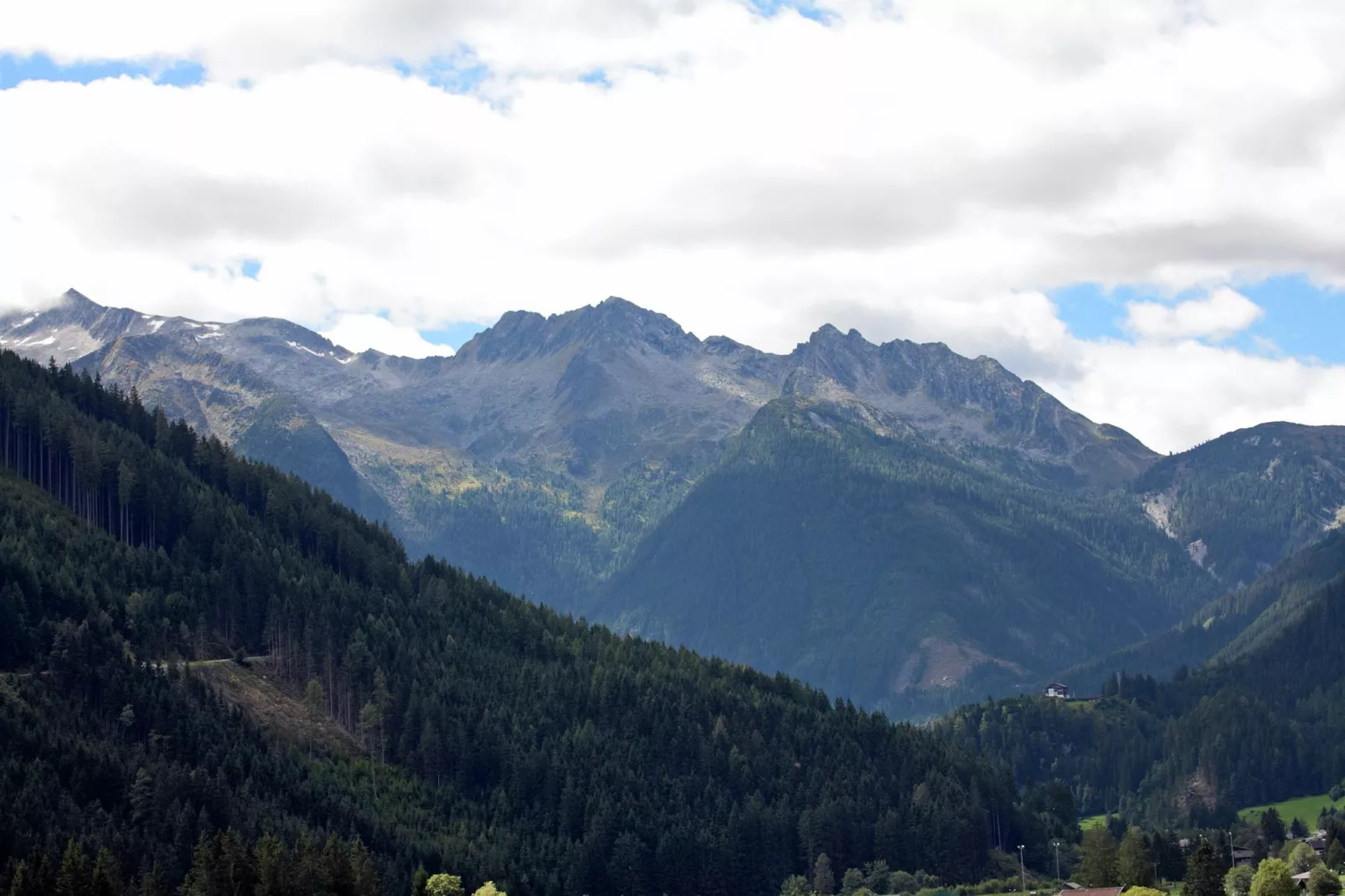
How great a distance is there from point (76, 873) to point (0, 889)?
23.6ft

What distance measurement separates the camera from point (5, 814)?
199375 mm

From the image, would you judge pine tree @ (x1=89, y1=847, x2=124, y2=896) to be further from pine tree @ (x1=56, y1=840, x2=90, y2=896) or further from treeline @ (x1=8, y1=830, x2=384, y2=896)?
pine tree @ (x1=56, y1=840, x2=90, y2=896)

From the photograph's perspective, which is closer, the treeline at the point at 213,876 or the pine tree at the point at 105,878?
the treeline at the point at 213,876

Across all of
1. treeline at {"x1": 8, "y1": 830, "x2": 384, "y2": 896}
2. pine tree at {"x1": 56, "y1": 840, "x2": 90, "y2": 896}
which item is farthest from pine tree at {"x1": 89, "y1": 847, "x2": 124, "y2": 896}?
pine tree at {"x1": 56, "y1": 840, "x2": 90, "y2": 896}

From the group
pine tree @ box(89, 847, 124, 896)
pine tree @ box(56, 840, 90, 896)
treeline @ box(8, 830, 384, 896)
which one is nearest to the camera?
pine tree @ box(56, 840, 90, 896)

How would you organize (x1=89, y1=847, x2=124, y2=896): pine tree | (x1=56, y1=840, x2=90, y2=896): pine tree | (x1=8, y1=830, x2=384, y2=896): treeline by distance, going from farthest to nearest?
(x1=89, y1=847, x2=124, y2=896): pine tree
(x1=8, y1=830, x2=384, y2=896): treeline
(x1=56, y1=840, x2=90, y2=896): pine tree

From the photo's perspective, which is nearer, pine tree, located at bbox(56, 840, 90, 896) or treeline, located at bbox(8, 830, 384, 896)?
pine tree, located at bbox(56, 840, 90, 896)

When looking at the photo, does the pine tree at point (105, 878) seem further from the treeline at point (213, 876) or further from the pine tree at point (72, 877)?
the pine tree at point (72, 877)

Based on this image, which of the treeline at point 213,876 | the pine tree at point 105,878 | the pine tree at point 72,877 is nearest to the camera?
the pine tree at point 72,877

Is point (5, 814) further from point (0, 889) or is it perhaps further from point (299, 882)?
point (299, 882)

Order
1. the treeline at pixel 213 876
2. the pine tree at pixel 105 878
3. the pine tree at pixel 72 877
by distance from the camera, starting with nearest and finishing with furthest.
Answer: the pine tree at pixel 72 877 → the treeline at pixel 213 876 → the pine tree at pixel 105 878

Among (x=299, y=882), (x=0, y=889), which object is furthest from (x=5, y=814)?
(x=299, y=882)

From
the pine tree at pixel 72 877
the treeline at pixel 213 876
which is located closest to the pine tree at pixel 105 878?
the treeline at pixel 213 876

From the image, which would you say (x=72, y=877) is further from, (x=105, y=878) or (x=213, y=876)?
(x=213, y=876)
